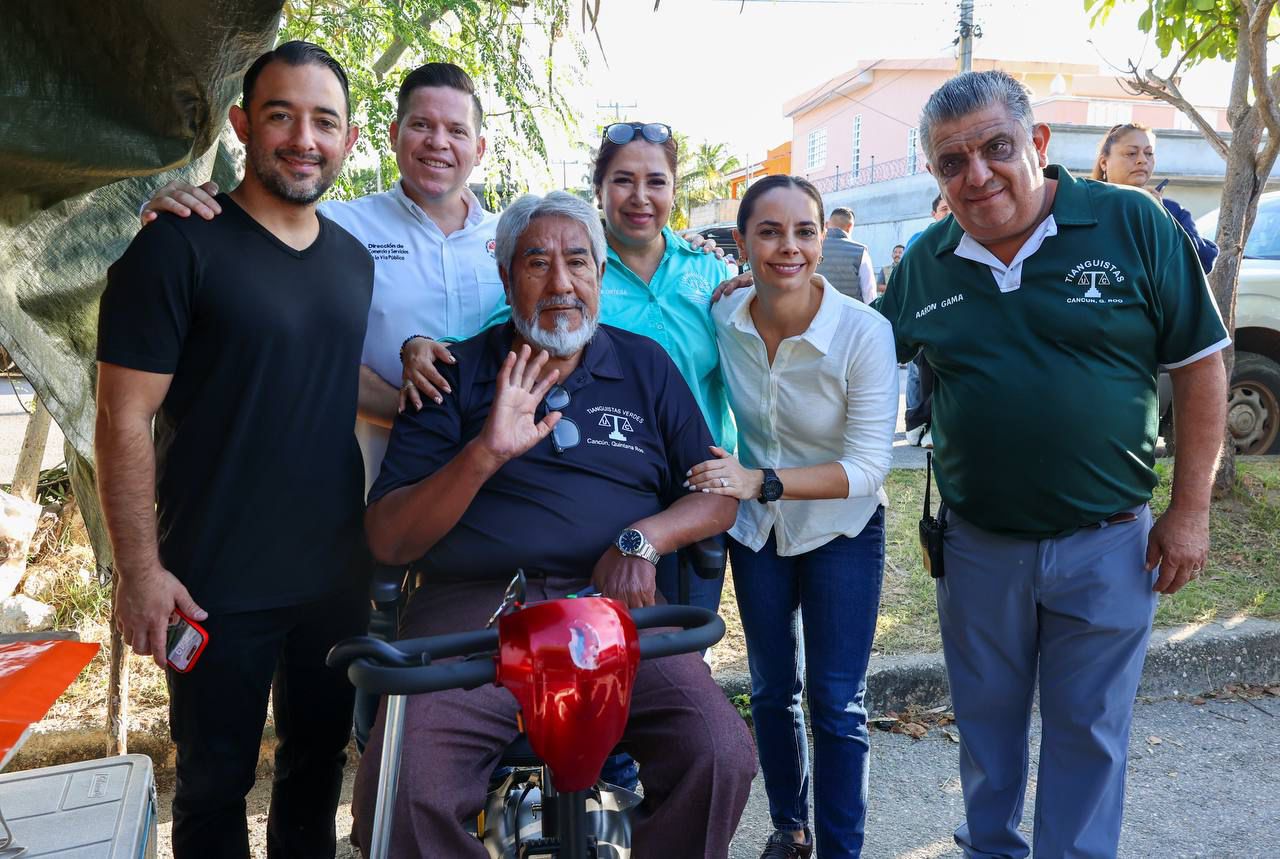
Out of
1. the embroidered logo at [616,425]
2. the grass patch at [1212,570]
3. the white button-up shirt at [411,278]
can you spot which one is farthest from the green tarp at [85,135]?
the grass patch at [1212,570]

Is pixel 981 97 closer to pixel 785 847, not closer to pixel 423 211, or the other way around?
pixel 423 211

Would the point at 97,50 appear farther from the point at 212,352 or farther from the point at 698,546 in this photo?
the point at 698,546

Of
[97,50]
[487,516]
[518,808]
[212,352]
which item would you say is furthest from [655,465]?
[97,50]

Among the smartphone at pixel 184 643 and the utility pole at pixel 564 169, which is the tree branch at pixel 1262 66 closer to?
the utility pole at pixel 564 169

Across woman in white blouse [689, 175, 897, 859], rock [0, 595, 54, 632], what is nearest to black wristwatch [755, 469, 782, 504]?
woman in white blouse [689, 175, 897, 859]

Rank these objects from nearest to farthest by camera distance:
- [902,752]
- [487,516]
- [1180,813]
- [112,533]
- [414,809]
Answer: [414,809] < [112,533] < [487,516] < [1180,813] < [902,752]

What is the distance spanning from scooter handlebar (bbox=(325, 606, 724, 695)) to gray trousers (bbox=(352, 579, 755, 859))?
504 mm

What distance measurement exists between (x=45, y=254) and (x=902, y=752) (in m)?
3.29

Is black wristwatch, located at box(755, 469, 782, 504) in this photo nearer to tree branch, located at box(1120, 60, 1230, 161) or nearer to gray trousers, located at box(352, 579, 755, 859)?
gray trousers, located at box(352, 579, 755, 859)

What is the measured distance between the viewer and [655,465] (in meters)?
2.72

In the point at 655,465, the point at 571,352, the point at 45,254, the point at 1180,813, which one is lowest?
the point at 1180,813

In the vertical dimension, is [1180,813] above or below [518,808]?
below

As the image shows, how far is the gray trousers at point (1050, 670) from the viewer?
2.56 m

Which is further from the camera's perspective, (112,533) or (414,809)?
(112,533)
